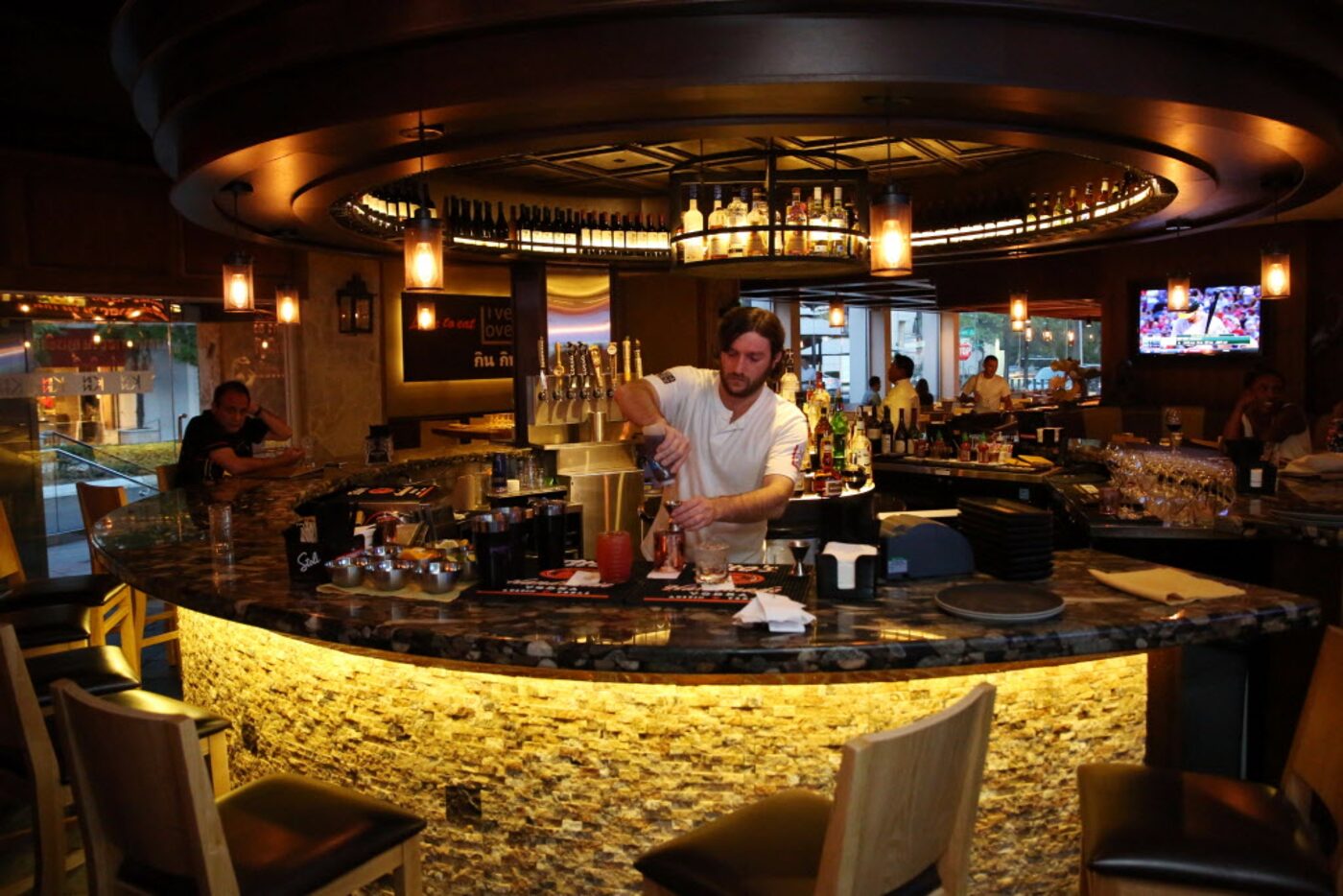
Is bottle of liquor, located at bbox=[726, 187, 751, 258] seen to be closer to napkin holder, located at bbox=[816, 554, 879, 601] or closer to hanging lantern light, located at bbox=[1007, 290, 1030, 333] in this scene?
napkin holder, located at bbox=[816, 554, 879, 601]

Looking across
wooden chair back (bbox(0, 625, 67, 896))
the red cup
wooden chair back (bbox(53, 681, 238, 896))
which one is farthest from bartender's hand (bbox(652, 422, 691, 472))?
→ wooden chair back (bbox(0, 625, 67, 896))

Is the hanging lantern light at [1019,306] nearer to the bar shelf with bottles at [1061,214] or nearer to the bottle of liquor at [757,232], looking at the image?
the bar shelf with bottles at [1061,214]

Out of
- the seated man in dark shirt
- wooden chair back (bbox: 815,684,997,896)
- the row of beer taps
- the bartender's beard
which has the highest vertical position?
the row of beer taps

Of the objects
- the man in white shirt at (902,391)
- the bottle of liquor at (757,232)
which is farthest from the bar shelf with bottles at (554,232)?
the man in white shirt at (902,391)

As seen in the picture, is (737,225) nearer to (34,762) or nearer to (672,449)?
(672,449)

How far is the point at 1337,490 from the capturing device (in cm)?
470

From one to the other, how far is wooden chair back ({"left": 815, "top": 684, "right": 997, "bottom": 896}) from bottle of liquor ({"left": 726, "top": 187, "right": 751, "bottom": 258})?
373cm

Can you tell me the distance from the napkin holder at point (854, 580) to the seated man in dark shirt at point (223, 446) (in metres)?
4.22

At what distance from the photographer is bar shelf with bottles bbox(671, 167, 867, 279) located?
5273 millimetres

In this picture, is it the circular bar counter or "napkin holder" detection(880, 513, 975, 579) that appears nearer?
the circular bar counter

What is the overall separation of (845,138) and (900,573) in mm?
4479

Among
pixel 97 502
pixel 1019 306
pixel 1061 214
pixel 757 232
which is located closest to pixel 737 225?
pixel 757 232

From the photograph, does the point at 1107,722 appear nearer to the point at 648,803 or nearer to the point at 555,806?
the point at 648,803

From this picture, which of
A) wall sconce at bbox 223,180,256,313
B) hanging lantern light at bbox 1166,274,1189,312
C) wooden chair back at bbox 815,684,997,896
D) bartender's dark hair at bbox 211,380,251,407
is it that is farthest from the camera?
hanging lantern light at bbox 1166,274,1189,312
